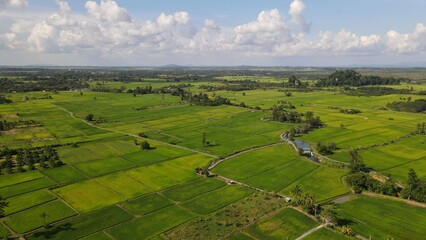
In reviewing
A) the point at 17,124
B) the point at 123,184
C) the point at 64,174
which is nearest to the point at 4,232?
the point at 123,184

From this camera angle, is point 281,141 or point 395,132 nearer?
point 281,141

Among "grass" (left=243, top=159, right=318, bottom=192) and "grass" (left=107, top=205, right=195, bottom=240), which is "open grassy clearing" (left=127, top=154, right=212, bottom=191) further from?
"grass" (left=243, top=159, right=318, bottom=192)

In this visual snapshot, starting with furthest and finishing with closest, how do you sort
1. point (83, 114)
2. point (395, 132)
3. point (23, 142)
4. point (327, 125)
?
point (83, 114) → point (327, 125) → point (395, 132) → point (23, 142)

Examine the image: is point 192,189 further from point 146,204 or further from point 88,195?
point 88,195

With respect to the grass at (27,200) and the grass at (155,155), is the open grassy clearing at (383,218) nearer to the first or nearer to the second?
the grass at (155,155)

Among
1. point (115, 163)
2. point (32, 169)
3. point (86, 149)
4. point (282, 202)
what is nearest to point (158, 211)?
point (282, 202)

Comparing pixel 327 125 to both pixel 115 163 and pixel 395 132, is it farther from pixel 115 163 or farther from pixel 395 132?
pixel 115 163
